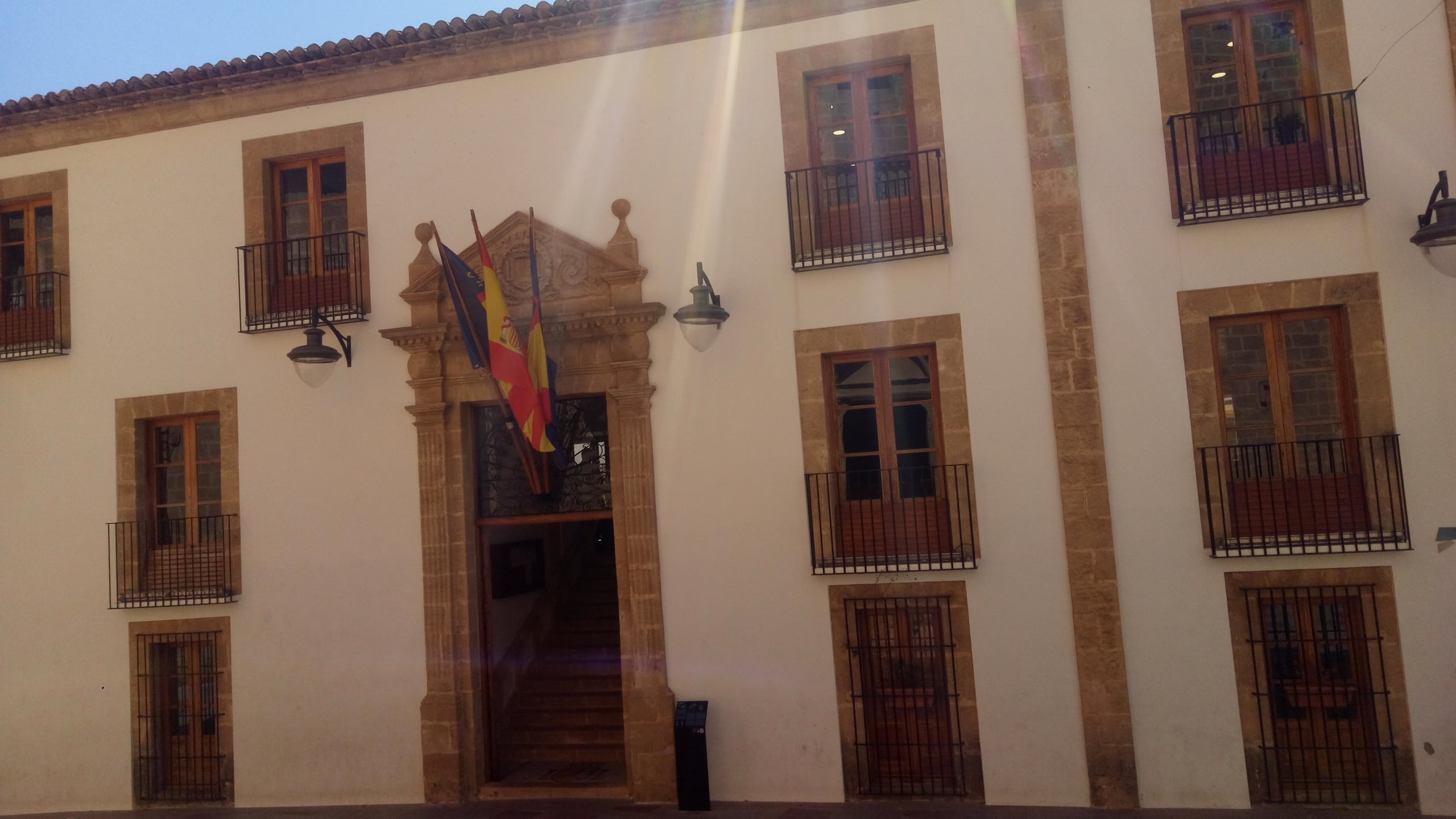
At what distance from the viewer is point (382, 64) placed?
29.5 ft

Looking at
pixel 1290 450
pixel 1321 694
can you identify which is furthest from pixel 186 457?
pixel 1321 694

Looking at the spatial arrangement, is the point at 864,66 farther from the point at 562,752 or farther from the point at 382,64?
the point at 562,752

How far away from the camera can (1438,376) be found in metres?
7.12

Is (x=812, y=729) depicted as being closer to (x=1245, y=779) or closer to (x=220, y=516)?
(x=1245, y=779)

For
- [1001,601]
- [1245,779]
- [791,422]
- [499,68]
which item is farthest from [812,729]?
[499,68]

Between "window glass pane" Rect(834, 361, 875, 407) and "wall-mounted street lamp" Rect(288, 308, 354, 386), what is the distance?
3.99 metres

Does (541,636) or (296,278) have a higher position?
(296,278)

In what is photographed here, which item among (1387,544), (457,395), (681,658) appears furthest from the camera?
(457,395)

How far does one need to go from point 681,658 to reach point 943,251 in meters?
3.62

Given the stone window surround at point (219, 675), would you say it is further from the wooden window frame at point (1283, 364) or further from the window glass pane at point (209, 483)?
the wooden window frame at point (1283, 364)

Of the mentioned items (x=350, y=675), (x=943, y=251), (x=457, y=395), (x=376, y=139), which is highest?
(x=376, y=139)

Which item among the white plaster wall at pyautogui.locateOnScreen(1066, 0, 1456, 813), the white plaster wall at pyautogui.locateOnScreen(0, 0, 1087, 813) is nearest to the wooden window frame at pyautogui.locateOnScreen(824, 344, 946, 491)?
the white plaster wall at pyautogui.locateOnScreen(0, 0, 1087, 813)

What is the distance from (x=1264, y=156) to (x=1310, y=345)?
136 centimetres

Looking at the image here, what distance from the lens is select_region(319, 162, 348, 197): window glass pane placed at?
30.6ft
